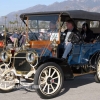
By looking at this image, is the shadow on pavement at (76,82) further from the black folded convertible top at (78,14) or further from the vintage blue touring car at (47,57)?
the black folded convertible top at (78,14)

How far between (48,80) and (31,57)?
0.65 metres

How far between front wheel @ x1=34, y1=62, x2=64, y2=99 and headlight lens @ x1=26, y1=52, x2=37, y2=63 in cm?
23

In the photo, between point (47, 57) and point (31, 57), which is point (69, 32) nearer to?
point (47, 57)

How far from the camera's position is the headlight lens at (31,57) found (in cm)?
655

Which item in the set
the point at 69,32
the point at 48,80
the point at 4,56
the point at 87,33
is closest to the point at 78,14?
the point at 69,32

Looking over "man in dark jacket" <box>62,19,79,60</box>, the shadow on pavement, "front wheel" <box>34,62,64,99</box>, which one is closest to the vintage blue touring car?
"front wheel" <box>34,62,64,99</box>

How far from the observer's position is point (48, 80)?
679 cm

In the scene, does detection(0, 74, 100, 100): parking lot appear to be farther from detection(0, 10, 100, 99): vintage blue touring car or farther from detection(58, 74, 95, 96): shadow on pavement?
detection(0, 10, 100, 99): vintage blue touring car

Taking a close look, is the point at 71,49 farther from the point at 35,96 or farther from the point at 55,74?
the point at 35,96

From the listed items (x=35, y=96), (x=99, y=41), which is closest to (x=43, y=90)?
(x=35, y=96)

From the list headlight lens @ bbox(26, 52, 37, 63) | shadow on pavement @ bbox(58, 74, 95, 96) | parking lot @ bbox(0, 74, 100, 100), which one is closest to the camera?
headlight lens @ bbox(26, 52, 37, 63)

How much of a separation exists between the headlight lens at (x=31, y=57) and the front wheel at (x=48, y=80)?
23cm

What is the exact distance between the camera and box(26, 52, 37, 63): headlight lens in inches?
258

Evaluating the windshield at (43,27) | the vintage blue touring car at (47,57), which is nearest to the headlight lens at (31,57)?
the vintage blue touring car at (47,57)
